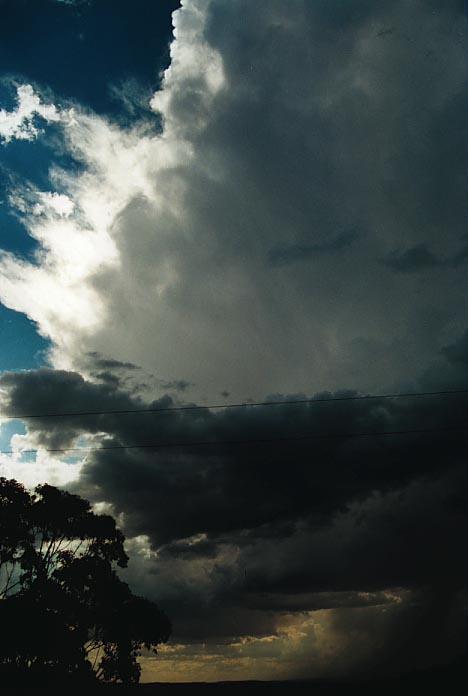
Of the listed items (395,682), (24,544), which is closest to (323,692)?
(395,682)

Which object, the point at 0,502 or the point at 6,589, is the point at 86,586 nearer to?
the point at 6,589

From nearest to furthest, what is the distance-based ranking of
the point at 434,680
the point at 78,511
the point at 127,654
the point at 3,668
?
the point at 434,680, the point at 3,668, the point at 78,511, the point at 127,654

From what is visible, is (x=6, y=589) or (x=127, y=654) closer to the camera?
(x=6, y=589)

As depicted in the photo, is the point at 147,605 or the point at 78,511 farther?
the point at 147,605

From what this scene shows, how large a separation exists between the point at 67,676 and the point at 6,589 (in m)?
5.94

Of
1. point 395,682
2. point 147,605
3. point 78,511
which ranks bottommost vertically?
point 395,682

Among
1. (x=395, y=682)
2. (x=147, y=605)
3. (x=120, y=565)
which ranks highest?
(x=120, y=565)

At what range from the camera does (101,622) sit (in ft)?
103

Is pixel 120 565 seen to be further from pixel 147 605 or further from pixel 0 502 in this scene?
pixel 0 502

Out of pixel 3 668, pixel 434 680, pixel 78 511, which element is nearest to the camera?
pixel 434 680

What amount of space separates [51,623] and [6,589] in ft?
11.1

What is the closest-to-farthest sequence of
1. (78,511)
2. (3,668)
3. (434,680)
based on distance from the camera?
(434,680), (3,668), (78,511)

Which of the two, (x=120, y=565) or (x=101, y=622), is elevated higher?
(x=120, y=565)

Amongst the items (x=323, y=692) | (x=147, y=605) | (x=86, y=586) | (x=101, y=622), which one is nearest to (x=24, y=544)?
(x=86, y=586)
